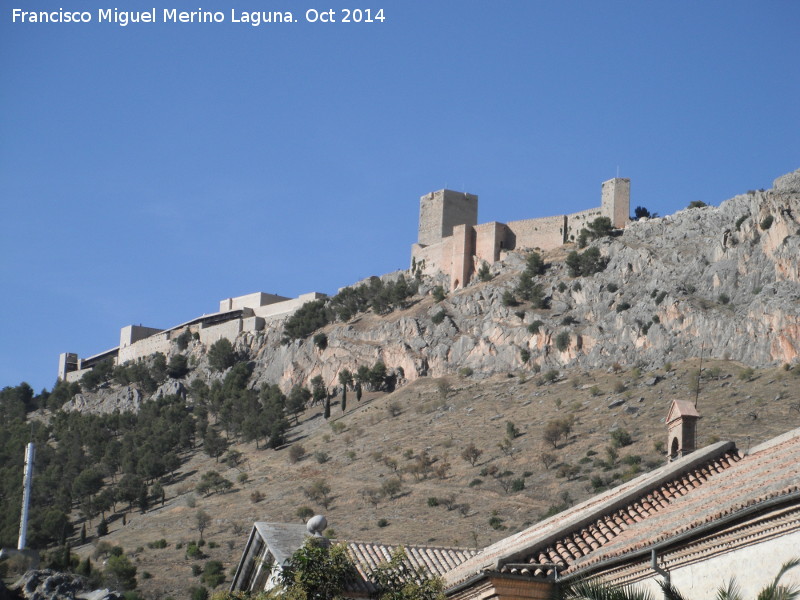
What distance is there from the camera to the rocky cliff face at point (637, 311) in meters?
64.2

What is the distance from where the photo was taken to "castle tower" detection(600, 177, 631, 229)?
8275 centimetres

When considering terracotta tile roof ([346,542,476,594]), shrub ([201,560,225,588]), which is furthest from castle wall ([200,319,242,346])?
terracotta tile roof ([346,542,476,594])

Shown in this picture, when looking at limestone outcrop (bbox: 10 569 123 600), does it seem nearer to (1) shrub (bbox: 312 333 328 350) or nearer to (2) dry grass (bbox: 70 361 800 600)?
(2) dry grass (bbox: 70 361 800 600)

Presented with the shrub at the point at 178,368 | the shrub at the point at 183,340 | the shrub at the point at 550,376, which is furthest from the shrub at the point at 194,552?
the shrub at the point at 183,340

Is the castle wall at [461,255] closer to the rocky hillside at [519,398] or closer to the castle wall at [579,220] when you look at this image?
the rocky hillside at [519,398]

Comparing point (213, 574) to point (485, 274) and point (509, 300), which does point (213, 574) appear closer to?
point (509, 300)

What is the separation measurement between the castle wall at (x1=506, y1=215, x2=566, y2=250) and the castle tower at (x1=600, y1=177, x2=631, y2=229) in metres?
3.36

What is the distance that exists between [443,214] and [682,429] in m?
75.6

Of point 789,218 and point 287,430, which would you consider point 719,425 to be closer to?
point 789,218

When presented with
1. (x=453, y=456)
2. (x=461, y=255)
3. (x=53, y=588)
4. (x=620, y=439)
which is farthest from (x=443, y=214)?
(x=53, y=588)

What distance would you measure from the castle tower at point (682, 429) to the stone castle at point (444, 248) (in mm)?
65406

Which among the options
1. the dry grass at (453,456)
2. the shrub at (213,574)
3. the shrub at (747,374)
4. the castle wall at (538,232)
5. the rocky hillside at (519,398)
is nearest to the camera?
the shrub at (213,574)

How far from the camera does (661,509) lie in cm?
1502

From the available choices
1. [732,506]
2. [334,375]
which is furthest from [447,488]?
[732,506]
